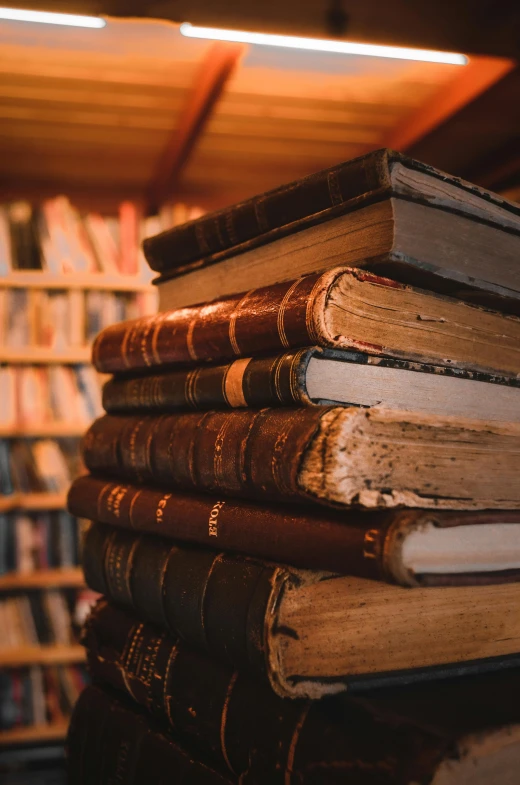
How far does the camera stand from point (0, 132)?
2.30m

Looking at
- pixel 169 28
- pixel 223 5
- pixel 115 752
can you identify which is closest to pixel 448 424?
pixel 115 752

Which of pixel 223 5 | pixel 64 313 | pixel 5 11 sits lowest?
pixel 64 313

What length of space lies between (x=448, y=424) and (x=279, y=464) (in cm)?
13

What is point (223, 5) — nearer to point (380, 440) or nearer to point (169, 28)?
point (169, 28)

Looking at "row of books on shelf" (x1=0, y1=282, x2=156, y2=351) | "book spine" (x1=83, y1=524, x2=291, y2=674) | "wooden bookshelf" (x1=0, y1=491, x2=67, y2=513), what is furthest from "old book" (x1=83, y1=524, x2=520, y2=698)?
"row of books on shelf" (x1=0, y1=282, x2=156, y2=351)

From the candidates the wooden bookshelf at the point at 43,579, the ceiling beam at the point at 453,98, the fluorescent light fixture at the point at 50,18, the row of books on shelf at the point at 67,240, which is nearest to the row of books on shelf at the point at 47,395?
the row of books on shelf at the point at 67,240

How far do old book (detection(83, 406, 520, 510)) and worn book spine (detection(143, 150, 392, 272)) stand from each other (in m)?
0.18

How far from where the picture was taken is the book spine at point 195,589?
0.51m

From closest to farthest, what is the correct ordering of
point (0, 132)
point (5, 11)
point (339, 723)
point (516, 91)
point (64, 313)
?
point (339, 723) < point (5, 11) < point (516, 91) < point (0, 132) < point (64, 313)

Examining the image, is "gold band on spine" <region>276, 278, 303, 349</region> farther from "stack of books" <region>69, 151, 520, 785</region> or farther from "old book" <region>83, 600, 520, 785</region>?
"old book" <region>83, 600, 520, 785</region>

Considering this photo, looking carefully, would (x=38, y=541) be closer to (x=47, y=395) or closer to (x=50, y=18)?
(x=47, y=395)

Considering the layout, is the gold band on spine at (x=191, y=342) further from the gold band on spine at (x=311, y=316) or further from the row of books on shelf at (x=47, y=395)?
the row of books on shelf at (x=47, y=395)

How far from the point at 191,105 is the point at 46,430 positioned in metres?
1.22

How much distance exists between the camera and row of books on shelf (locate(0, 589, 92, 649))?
237cm
